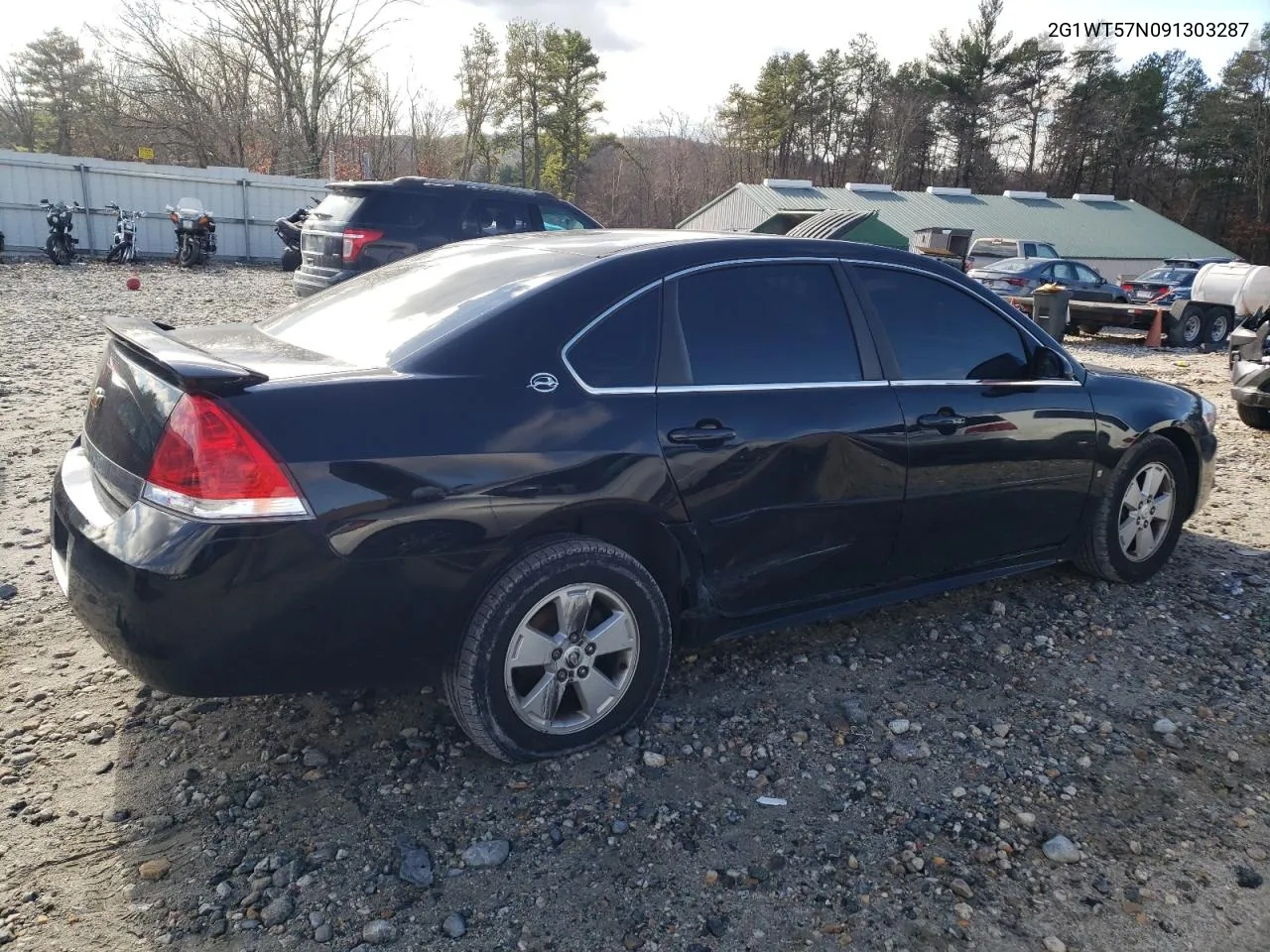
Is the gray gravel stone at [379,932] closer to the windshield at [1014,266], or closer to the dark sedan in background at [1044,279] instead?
the dark sedan in background at [1044,279]

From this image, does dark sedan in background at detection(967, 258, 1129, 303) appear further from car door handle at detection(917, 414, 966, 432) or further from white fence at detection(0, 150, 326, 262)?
white fence at detection(0, 150, 326, 262)

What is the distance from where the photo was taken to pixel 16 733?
9.86 ft

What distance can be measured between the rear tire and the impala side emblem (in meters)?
8.19

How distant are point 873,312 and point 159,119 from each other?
37.7 meters

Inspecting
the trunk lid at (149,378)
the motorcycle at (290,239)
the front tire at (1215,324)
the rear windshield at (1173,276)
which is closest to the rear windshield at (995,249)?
the rear windshield at (1173,276)

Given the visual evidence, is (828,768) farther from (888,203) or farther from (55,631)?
(888,203)

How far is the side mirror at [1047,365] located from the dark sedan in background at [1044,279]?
15028 mm

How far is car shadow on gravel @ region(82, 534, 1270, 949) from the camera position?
237 cm

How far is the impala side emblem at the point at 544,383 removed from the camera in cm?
283

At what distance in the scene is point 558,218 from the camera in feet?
36.6

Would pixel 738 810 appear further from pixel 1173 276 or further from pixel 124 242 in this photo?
pixel 1173 276

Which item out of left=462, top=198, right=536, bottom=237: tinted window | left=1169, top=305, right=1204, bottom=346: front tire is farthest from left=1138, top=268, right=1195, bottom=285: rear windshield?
left=462, top=198, right=536, bottom=237: tinted window

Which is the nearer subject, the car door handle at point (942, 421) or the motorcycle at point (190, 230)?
the car door handle at point (942, 421)

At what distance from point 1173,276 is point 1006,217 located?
18.6 metres
